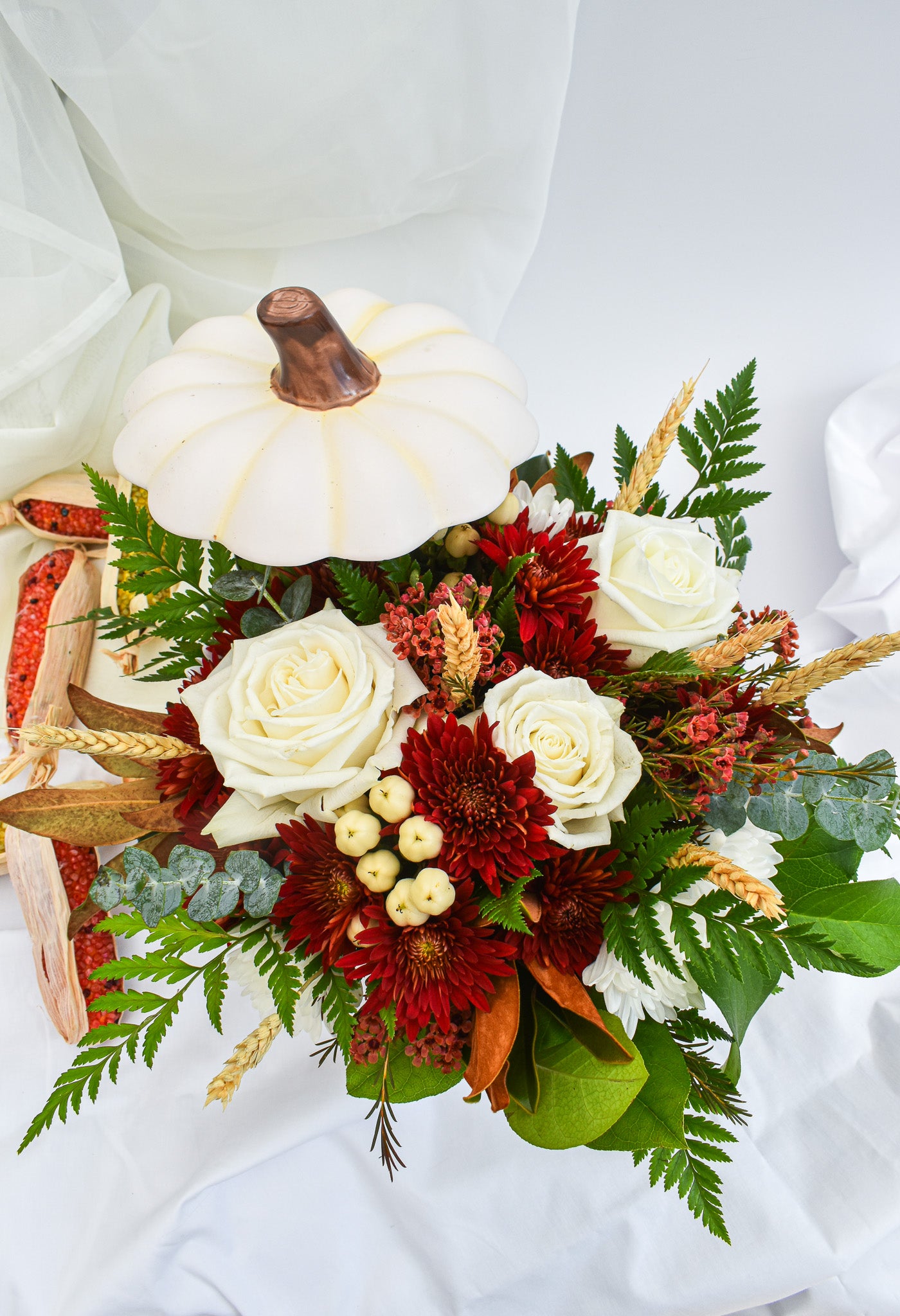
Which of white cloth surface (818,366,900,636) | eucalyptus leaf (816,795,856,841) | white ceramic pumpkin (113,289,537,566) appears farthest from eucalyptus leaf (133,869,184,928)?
white cloth surface (818,366,900,636)

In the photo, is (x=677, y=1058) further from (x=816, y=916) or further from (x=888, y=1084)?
(x=888, y=1084)

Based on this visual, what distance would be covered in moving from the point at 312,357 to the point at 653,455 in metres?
0.25

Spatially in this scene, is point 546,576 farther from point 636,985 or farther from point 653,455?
point 636,985

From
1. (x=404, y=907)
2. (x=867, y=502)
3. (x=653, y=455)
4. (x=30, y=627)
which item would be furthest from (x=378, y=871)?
(x=867, y=502)

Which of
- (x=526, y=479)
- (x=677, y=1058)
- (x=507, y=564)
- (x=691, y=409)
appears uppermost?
(x=691, y=409)

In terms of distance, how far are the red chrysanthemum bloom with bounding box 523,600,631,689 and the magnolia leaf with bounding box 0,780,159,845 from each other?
31 centimetres

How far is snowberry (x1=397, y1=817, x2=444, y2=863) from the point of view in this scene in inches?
19.3

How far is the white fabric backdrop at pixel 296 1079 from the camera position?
80cm

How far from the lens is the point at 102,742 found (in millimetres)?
486

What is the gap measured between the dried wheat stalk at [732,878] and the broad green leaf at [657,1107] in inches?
5.6

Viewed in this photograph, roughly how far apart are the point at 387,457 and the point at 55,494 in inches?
24.0

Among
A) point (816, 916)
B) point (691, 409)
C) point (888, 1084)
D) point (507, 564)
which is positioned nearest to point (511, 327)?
point (691, 409)

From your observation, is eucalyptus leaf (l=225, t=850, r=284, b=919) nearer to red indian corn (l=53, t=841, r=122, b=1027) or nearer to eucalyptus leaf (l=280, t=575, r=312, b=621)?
eucalyptus leaf (l=280, t=575, r=312, b=621)

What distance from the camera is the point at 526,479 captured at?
75cm
